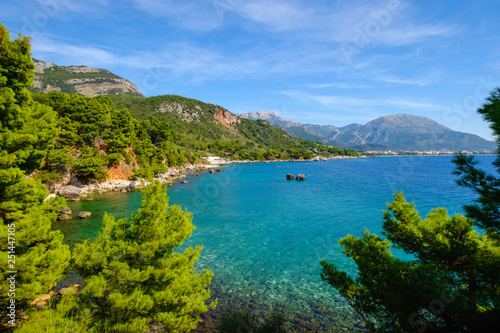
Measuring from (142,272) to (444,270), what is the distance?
1077cm

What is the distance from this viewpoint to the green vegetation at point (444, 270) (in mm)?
5930

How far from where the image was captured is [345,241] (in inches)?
373

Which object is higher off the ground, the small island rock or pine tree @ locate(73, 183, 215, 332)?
pine tree @ locate(73, 183, 215, 332)

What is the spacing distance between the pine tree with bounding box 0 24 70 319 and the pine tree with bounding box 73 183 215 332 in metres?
1.12

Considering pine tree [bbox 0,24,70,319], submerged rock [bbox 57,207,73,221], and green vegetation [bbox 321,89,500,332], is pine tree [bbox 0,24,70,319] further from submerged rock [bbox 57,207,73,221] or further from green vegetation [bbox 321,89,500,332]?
submerged rock [bbox 57,207,73,221]

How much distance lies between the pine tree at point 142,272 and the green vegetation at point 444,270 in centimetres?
629

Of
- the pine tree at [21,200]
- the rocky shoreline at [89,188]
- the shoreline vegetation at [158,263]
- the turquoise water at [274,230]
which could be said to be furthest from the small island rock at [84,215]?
the pine tree at [21,200]

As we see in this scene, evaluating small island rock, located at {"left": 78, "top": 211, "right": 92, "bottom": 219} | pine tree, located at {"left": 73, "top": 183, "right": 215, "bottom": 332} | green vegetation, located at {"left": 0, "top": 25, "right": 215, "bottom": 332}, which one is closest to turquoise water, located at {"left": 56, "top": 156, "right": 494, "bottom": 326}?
small island rock, located at {"left": 78, "top": 211, "right": 92, "bottom": 219}

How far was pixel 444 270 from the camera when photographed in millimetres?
7730

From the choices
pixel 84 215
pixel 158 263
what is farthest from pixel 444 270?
pixel 84 215

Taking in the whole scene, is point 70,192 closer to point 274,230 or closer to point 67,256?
point 274,230

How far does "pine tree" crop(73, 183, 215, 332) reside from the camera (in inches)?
317

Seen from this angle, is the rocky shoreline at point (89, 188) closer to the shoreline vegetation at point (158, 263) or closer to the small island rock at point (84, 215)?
the small island rock at point (84, 215)

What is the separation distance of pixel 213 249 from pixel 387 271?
16.9 metres
